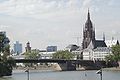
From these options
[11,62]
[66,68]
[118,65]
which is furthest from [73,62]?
[11,62]

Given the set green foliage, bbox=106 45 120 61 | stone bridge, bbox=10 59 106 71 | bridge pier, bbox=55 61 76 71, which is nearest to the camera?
bridge pier, bbox=55 61 76 71

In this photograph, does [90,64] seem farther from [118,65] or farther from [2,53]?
[2,53]

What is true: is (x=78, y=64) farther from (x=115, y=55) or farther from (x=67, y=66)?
(x=115, y=55)

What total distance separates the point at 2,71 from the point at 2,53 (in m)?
7.42

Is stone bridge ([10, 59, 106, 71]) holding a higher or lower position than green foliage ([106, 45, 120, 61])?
lower

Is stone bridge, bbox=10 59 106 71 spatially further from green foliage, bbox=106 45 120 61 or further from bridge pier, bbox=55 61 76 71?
green foliage, bbox=106 45 120 61

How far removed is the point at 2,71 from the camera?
110 metres

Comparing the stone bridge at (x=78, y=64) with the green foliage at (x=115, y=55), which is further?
the green foliage at (x=115, y=55)

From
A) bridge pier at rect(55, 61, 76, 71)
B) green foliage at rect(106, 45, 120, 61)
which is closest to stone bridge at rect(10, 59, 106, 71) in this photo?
bridge pier at rect(55, 61, 76, 71)

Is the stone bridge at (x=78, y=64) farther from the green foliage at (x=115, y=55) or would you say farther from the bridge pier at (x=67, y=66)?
the green foliage at (x=115, y=55)

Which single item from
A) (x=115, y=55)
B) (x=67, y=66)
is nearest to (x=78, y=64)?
(x=67, y=66)

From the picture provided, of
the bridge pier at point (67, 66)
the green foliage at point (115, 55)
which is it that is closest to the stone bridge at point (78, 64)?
the bridge pier at point (67, 66)

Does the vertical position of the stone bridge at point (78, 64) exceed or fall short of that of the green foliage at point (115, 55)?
it falls short

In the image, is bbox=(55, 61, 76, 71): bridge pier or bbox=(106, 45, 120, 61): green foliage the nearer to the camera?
bbox=(55, 61, 76, 71): bridge pier
